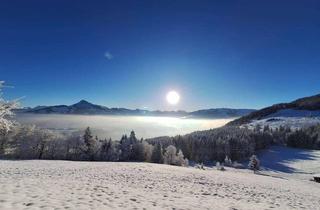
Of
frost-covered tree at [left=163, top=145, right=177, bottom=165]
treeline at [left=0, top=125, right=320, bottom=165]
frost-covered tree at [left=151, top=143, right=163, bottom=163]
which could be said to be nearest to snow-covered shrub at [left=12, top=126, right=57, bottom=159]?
treeline at [left=0, top=125, right=320, bottom=165]

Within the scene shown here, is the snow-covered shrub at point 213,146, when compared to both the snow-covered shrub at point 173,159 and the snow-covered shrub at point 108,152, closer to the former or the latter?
the snow-covered shrub at point 173,159

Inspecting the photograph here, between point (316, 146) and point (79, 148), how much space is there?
139 metres

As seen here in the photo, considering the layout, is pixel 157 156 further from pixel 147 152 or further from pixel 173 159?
pixel 173 159

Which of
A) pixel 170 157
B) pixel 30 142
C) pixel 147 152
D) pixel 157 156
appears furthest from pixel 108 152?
pixel 30 142

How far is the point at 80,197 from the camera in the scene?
45.8 feet

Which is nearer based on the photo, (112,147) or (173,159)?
(173,159)

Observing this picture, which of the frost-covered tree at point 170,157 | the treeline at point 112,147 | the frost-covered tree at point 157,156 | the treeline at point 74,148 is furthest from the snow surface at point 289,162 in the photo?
the treeline at point 74,148

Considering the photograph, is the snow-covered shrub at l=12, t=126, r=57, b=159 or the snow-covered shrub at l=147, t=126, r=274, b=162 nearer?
the snow-covered shrub at l=12, t=126, r=57, b=159

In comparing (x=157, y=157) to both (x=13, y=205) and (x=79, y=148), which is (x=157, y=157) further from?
(x=13, y=205)

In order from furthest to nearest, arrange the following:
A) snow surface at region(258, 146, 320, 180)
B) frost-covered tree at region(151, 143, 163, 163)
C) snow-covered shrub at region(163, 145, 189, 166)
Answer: snow surface at region(258, 146, 320, 180), frost-covered tree at region(151, 143, 163, 163), snow-covered shrub at region(163, 145, 189, 166)

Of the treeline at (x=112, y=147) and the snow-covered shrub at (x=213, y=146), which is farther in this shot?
the snow-covered shrub at (x=213, y=146)

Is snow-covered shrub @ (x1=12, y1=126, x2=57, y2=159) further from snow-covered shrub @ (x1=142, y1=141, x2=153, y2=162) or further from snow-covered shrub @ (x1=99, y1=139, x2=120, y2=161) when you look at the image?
snow-covered shrub @ (x1=142, y1=141, x2=153, y2=162)

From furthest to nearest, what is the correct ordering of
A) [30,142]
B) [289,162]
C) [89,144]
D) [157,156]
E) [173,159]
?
1. [289,162]
2. [157,156]
3. [173,159]
4. [89,144]
5. [30,142]

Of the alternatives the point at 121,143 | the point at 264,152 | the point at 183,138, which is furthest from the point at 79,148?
the point at 264,152
